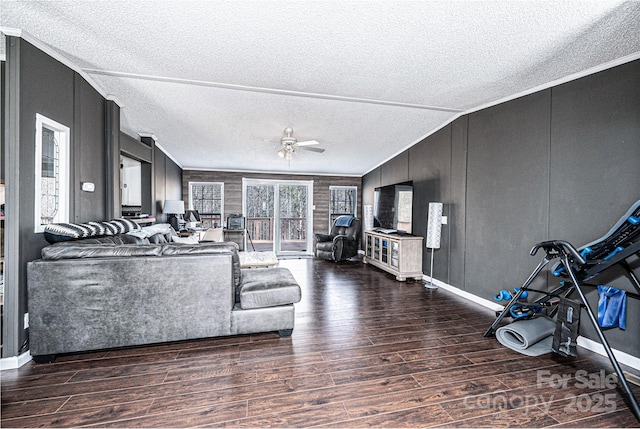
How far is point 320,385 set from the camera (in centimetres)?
193

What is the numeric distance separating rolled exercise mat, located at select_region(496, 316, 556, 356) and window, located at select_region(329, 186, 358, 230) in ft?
19.4

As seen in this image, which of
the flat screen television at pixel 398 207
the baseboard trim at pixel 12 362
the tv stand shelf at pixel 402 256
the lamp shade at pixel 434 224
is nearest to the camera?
the baseboard trim at pixel 12 362

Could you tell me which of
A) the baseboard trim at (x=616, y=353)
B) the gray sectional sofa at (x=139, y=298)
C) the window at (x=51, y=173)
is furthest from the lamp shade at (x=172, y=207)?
the baseboard trim at (x=616, y=353)

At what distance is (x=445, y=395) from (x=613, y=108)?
280 centimetres

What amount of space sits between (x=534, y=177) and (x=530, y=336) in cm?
171

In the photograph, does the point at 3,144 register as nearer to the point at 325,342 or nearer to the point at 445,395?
the point at 325,342

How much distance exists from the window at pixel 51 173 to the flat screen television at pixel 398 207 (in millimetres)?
4857

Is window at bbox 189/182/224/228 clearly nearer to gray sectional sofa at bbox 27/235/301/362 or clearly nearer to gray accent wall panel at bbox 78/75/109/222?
gray accent wall panel at bbox 78/75/109/222

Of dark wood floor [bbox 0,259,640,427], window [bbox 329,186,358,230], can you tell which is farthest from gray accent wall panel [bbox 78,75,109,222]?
window [bbox 329,186,358,230]

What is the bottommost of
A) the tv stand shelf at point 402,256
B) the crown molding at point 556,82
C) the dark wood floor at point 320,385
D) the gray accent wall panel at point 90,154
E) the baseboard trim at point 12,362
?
the dark wood floor at point 320,385

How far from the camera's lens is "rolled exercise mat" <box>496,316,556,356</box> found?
2.38 m

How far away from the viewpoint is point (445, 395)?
72.4 inches

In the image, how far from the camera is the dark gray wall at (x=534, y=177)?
2.37m

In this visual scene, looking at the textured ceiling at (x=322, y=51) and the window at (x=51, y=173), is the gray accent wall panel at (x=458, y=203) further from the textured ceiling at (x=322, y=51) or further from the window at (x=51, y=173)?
the window at (x=51, y=173)
